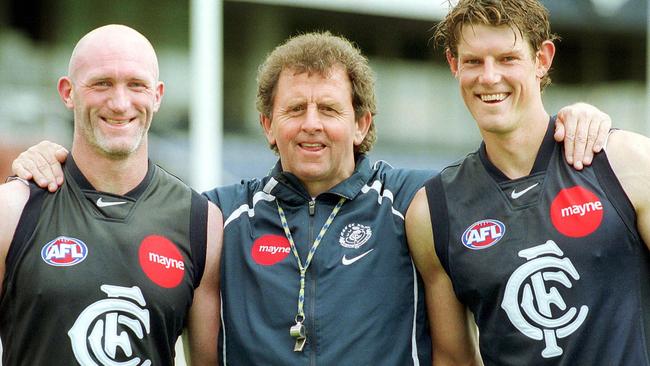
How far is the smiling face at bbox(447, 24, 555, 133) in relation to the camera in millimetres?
4152

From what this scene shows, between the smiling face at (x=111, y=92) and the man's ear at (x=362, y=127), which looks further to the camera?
the man's ear at (x=362, y=127)

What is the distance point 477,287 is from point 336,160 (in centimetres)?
89

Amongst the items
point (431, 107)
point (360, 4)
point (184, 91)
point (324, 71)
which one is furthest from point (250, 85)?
point (324, 71)

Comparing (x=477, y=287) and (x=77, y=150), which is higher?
(x=77, y=150)

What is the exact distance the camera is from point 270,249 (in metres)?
4.45

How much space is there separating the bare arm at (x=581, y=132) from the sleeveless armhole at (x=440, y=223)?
1.90 feet

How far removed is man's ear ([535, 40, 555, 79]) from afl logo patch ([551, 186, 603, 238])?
0.58m

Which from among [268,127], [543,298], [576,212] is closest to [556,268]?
[543,298]

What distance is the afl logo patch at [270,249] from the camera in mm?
4422

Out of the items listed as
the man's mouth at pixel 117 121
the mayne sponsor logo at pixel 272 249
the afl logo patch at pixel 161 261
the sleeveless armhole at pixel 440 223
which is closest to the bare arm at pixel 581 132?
the sleeveless armhole at pixel 440 223

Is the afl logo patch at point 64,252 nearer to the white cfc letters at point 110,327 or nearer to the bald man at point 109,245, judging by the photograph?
the bald man at point 109,245

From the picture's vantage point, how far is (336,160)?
179 inches

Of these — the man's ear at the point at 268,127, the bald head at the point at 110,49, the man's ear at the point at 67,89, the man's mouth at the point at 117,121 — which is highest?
the bald head at the point at 110,49

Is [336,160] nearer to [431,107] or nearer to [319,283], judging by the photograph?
[319,283]
